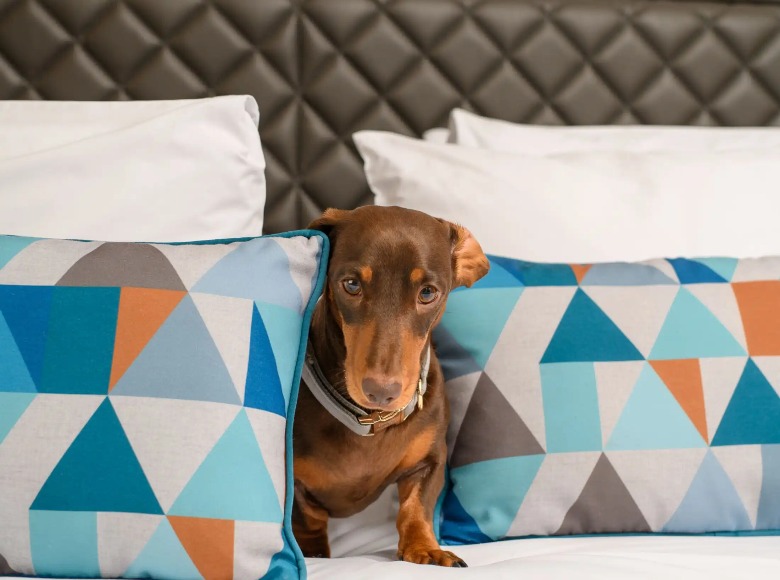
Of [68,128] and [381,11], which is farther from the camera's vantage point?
[381,11]

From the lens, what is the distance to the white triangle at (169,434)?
84cm

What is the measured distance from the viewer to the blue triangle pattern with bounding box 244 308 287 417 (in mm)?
914

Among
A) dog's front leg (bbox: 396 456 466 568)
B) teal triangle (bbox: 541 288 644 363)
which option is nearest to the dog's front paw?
dog's front leg (bbox: 396 456 466 568)

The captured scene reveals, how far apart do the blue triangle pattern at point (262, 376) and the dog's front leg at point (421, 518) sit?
11.8 inches

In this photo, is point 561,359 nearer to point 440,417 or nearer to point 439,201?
point 440,417

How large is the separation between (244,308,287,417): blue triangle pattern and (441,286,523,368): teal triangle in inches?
15.4

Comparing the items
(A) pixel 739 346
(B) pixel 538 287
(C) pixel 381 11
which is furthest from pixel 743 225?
(C) pixel 381 11

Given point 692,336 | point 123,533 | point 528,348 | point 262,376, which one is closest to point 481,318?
point 528,348

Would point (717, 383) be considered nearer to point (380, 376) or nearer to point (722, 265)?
point (722, 265)

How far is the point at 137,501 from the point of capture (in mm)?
834

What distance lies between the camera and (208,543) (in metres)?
0.84

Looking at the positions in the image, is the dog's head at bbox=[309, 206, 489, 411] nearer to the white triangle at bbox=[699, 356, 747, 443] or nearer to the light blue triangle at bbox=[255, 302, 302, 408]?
the light blue triangle at bbox=[255, 302, 302, 408]

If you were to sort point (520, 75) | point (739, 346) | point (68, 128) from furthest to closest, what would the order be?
point (520, 75), point (68, 128), point (739, 346)

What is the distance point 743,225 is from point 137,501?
4.06 feet
